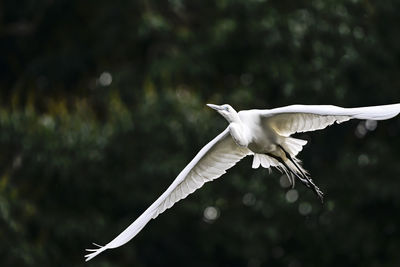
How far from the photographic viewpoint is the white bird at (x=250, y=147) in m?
7.28

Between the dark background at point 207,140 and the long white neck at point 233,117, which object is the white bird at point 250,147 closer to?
the long white neck at point 233,117

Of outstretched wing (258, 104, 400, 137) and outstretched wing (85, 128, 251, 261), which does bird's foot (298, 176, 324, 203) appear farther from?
outstretched wing (85, 128, 251, 261)

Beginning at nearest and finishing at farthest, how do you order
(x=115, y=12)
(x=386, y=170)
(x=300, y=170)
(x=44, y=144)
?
(x=300, y=170) → (x=44, y=144) → (x=386, y=170) → (x=115, y=12)

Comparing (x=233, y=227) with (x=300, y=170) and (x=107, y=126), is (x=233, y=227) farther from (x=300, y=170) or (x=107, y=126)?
(x=300, y=170)

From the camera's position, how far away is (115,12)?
14102 mm

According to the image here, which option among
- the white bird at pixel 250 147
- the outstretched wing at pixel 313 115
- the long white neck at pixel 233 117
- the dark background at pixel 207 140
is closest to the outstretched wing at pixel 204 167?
the white bird at pixel 250 147

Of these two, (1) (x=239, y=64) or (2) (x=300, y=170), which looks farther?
(1) (x=239, y=64)

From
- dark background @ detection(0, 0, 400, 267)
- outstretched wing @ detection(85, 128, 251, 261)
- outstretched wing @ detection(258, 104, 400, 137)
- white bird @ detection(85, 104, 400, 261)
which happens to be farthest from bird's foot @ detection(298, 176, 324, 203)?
dark background @ detection(0, 0, 400, 267)

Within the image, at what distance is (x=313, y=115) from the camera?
24.0 feet

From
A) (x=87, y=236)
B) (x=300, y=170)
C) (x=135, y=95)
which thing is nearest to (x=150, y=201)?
(x=87, y=236)

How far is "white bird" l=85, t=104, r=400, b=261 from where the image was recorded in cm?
728

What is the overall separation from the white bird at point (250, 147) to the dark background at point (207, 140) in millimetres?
3716

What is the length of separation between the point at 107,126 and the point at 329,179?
2790 millimetres

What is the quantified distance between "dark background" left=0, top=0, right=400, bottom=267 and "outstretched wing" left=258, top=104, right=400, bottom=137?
4.21 metres
